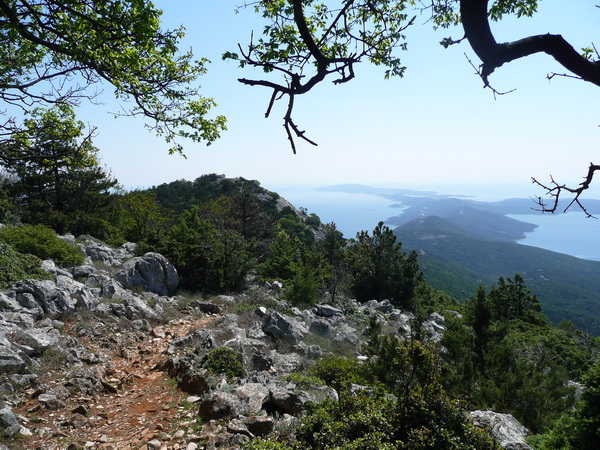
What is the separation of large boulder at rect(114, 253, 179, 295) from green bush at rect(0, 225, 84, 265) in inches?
67.2

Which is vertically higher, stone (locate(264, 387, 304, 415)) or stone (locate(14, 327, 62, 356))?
stone (locate(14, 327, 62, 356))

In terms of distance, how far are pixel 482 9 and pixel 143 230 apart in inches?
950

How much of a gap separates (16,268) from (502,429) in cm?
1133

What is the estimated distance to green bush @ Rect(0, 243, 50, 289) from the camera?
8.70m

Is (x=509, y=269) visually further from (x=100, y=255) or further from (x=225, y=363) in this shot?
(x=225, y=363)

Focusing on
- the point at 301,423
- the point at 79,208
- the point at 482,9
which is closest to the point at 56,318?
the point at 301,423

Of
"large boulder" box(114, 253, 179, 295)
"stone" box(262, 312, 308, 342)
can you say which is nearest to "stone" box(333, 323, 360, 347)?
"stone" box(262, 312, 308, 342)

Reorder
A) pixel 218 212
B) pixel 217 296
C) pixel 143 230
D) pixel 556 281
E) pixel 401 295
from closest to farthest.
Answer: pixel 217 296
pixel 143 230
pixel 401 295
pixel 218 212
pixel 556 281

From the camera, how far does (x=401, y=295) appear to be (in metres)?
27.4

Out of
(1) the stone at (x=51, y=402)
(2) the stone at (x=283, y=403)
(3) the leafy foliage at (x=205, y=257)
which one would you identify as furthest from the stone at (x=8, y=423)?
(3) the leafy foliage at (x=205, y=257)

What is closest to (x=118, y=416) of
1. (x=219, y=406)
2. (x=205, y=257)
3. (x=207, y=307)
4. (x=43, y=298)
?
(x=219, y=406)

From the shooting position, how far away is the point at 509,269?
4867 inches

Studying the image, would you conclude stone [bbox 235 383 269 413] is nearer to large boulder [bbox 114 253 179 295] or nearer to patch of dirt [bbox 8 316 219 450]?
patch of dirt [bbox 8 316 219 450]

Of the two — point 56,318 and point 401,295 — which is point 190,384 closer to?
point 56,318
